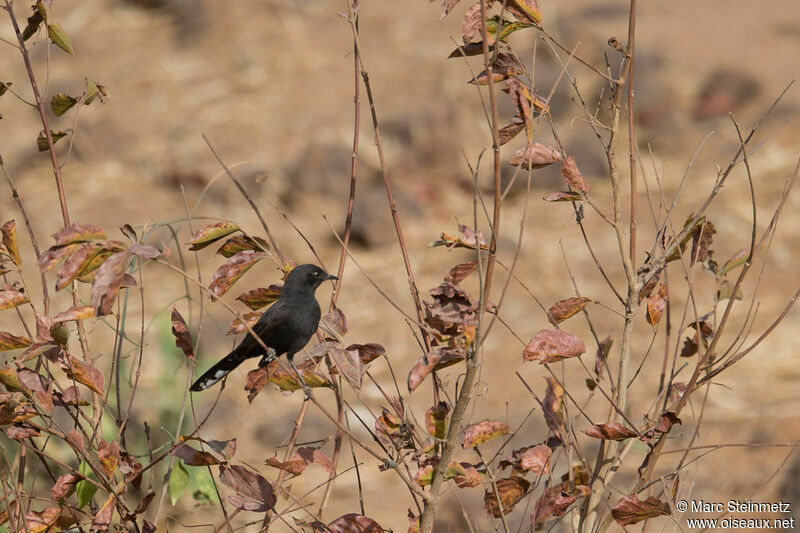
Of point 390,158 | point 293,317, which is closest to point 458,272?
point 293,317

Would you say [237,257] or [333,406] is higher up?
[237,257]

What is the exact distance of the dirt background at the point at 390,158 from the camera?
17.2 feet

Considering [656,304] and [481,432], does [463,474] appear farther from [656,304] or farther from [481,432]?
[656,304]

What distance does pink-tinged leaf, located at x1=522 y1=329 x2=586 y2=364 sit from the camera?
1.64 meters

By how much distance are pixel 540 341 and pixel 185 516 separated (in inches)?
141

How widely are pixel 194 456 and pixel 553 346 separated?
74cm

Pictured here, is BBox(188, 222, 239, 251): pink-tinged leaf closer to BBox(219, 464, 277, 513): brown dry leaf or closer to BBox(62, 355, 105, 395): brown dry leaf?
BBox(62, 355, 105, 395): brown dry leaf

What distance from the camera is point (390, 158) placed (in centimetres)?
744

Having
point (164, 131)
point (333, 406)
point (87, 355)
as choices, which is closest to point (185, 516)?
point (333, 406)

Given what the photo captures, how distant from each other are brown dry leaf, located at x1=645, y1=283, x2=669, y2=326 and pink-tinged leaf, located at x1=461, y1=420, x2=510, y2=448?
0.43 metres

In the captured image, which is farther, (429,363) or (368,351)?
(368,351)

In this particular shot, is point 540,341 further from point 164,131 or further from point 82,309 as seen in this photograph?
point 164,131

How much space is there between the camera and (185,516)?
4.69 meters

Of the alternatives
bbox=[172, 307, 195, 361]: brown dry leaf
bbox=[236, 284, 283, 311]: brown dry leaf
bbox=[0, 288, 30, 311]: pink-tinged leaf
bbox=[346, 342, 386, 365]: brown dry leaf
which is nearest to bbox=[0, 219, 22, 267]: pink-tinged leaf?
bbox=[0, 288, 30, 311]: pink-tinged leaf
